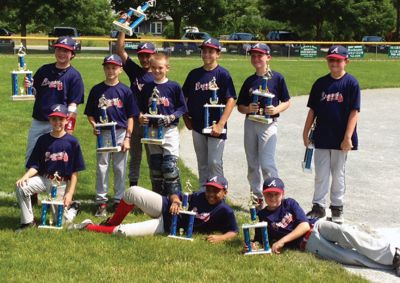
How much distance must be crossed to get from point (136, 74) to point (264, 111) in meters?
1.62

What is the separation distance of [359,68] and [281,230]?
24.9 meters

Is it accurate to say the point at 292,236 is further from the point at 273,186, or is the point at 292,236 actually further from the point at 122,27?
the point at 122,27

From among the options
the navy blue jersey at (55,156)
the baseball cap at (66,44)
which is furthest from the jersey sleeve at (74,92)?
the navy blue jersey at (55,156)

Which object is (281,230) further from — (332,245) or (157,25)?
(157,25)

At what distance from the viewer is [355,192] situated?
794cm

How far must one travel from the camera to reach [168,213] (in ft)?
19.5

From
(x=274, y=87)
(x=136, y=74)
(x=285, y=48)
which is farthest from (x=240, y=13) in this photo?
(x=274, y=87)

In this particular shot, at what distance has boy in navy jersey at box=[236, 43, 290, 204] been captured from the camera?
661 cm

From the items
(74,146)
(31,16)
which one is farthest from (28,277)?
(31,16)

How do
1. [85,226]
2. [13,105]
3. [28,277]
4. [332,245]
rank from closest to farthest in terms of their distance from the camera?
[28,277] → [332,245] → [85,226] → [13,105]

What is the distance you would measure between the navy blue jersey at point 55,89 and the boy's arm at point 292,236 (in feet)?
8.92

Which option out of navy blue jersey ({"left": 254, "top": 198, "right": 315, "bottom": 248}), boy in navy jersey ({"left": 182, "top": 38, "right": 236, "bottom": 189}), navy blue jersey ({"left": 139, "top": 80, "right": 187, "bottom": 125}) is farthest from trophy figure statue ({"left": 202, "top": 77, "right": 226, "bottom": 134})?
navy blue jersey ({"left": 254, "top": 198, "right": 315, "bottom": 248})

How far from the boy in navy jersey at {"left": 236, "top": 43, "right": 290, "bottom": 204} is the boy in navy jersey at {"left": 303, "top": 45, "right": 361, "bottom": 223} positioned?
386mm

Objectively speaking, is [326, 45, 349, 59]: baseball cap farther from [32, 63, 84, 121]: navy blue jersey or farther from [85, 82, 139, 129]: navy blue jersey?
[32, 63, 84, 121]: navy blue jersey
